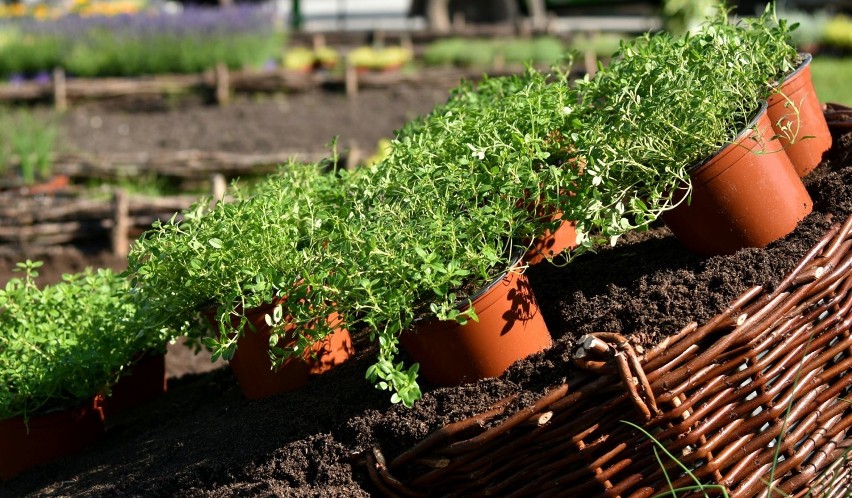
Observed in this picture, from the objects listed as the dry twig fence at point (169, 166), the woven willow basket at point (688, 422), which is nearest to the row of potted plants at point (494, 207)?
the woven willow basket at point (688, 422)

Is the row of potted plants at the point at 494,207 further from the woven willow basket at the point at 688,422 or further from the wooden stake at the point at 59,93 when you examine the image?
the wooden stake at the point at 59,93

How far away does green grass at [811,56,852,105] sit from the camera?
7370mm

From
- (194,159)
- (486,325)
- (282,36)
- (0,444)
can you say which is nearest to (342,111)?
(194,159)

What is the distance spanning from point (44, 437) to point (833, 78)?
7691 mm

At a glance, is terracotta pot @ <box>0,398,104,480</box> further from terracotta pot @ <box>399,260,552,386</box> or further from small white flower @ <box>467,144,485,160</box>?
small white flower @ <box>467,144,485,160</box>

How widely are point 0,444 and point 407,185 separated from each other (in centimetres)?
158

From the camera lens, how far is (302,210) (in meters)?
2.41

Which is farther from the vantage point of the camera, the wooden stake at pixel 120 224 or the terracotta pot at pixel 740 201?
the wooden stake at pixel 120 224

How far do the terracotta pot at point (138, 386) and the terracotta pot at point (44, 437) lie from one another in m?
0.14

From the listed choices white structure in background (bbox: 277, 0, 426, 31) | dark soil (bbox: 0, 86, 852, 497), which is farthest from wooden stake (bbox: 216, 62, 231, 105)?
white structure in background (bbox: 277, 0, 426, 31)

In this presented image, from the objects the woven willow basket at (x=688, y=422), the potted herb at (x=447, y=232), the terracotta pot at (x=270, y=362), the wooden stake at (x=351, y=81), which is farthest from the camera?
the wooden stake at (x=351, y=81)

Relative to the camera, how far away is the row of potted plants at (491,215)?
6.72ft

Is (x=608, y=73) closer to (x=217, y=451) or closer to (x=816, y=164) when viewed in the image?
(x=816, y=164)

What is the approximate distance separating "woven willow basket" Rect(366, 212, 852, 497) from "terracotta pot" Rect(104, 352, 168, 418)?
1331 millimetres
